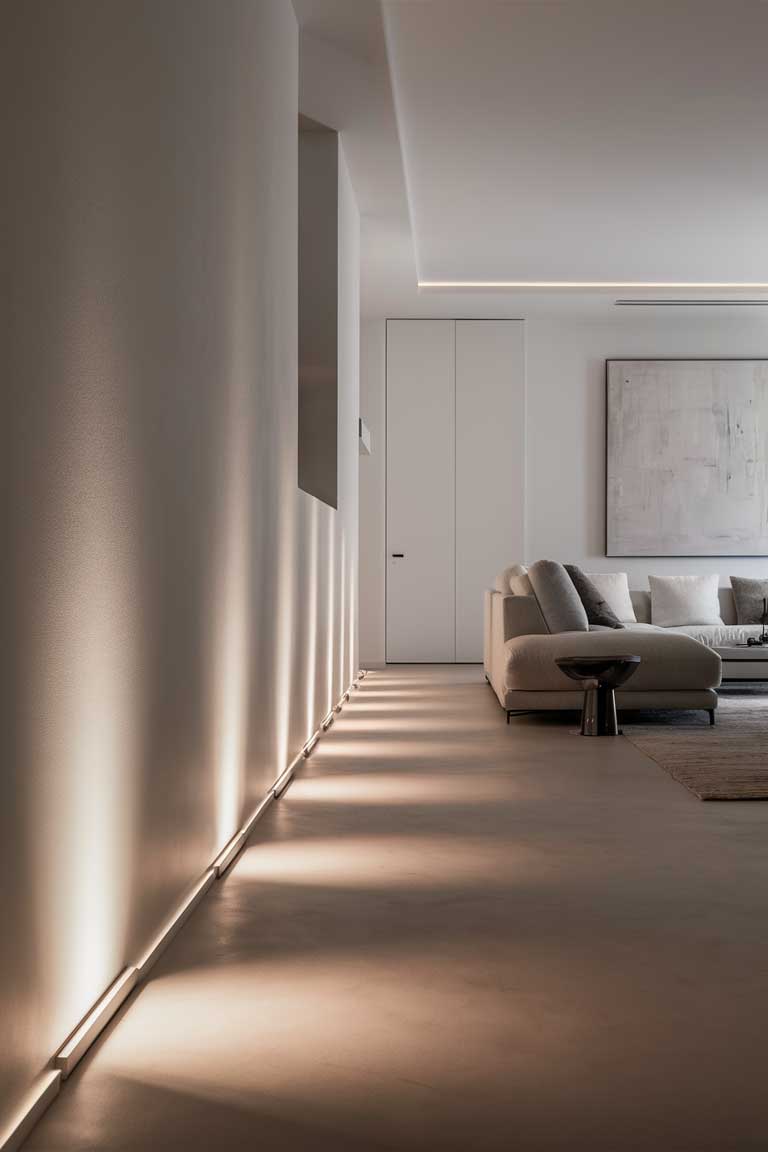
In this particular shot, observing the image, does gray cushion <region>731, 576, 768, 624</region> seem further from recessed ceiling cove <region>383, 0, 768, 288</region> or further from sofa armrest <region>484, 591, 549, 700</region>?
sofa armrest <region>484, 591, 549, 700</region>

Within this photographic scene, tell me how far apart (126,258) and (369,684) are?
6.70 m

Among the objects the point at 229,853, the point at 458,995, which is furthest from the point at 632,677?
the point at 458,995

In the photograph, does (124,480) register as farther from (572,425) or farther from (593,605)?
(572,425)

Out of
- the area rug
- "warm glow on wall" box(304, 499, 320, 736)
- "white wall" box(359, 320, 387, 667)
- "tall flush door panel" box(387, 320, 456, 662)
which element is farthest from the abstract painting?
"warm glow on wall" box(304, 499, 320, 736)

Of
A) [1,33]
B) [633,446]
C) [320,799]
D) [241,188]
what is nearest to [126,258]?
[1,33]

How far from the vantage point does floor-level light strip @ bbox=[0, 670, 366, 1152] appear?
1.48m

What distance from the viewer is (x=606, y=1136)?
149cm

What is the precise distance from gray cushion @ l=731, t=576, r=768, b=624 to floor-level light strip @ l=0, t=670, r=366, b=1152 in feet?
22.6

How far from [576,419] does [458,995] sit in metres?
8.91

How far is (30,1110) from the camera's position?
4.92ft

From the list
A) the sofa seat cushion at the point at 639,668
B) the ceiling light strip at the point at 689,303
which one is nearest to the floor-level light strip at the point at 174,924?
the sofa seat cushion at the point at 639,668

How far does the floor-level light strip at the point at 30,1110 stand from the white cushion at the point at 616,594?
7856 millimetres

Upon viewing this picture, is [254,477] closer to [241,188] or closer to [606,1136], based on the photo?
[241,188]

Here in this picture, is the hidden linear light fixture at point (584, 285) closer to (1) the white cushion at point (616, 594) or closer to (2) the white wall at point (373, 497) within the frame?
(2) the white wall at point (373, 497)
